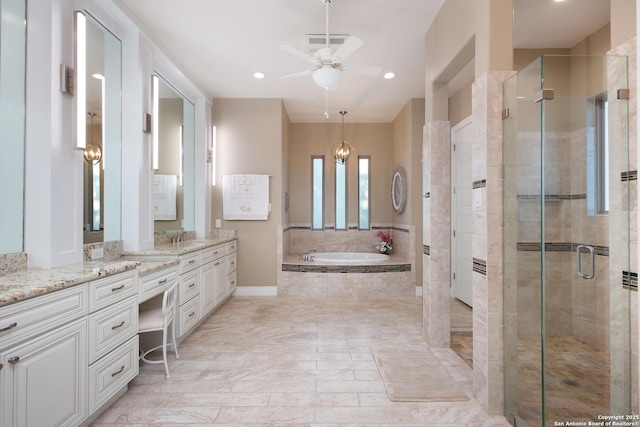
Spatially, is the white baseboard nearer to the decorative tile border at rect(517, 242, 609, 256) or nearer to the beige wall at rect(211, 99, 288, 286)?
the beige wall at rect(211, 99, 288, 286)

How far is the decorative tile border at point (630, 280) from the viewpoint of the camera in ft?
5.57

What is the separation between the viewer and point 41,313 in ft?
5.07

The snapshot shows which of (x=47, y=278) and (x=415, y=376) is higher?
(x=47, y=278)

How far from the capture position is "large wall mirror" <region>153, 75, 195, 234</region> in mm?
4328

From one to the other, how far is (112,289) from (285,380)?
1400mm

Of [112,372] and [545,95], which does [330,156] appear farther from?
[112,372]

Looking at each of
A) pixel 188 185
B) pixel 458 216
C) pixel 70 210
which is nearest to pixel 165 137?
pixel 188 185

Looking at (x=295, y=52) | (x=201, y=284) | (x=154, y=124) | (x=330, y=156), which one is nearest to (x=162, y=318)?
(x=201, y=284)

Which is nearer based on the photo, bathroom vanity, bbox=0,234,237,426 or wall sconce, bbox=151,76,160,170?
bathroom vanity, bbox=0,234,237,426

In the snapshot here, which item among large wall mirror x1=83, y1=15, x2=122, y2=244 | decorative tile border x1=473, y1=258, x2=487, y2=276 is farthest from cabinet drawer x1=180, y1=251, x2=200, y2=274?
decorative tile border x1=473, y1=258, x2=487, y2=276

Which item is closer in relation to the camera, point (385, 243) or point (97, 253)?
point (97, 253)

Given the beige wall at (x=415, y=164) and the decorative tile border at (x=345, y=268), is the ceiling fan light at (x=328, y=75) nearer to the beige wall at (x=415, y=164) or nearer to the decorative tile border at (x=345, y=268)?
the beige wall at (x=415, y=164)

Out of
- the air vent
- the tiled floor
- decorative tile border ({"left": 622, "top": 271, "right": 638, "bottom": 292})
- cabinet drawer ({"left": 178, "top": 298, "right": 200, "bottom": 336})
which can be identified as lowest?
the tiled floor

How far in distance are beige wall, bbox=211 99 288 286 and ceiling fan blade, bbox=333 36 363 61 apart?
2587mm
